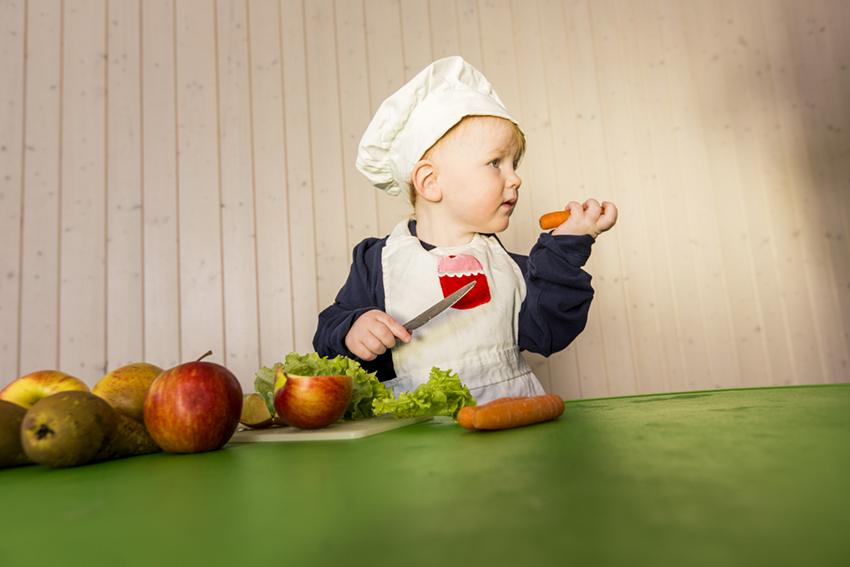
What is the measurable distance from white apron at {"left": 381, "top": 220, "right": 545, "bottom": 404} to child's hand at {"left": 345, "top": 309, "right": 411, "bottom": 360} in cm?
18

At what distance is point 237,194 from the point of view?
218cm

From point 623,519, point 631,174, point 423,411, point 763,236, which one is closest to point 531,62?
point 631,174

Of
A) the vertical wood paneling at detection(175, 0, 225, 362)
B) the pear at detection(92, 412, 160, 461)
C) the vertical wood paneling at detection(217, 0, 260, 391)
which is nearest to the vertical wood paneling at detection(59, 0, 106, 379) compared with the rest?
the vertical wood paneling at detection(175, 0, 225, 362)

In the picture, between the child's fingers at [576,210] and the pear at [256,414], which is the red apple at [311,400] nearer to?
the pear at [256,414]

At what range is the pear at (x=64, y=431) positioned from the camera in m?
0.58

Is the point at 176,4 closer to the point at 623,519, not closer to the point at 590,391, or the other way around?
the point at 590,391

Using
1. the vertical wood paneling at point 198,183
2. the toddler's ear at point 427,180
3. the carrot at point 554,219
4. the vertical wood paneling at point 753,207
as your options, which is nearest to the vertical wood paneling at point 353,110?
the vertical wood paneling at point 198,183

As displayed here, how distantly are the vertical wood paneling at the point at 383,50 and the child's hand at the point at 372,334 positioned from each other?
1.20m

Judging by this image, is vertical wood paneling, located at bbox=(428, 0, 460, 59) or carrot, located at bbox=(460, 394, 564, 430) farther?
vertical wood paneling, located at bbox=(428, 0, 460, 59)

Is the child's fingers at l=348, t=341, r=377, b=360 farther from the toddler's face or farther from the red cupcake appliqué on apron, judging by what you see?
the toddler's face

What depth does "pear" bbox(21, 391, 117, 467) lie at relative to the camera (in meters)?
0.58

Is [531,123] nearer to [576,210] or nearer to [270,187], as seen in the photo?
[270,187]

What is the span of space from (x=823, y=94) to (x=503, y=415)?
2.51 metres

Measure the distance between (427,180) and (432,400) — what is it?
27.7 inches
